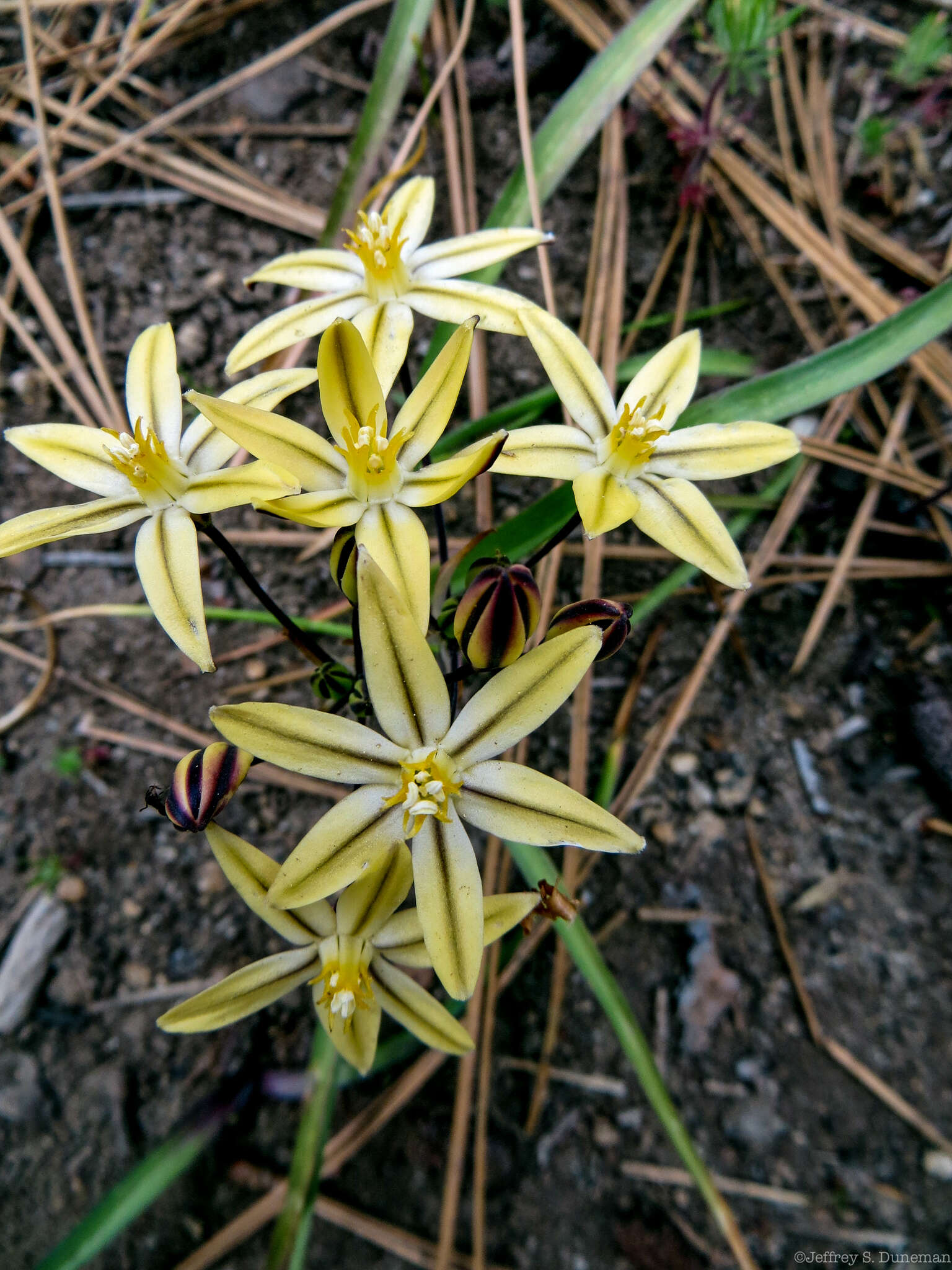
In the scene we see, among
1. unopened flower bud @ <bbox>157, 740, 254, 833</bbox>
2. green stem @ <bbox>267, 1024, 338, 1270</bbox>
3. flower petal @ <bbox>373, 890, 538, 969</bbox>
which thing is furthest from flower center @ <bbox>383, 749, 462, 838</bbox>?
green stem @ <bbox>267, 1024, 338, 1270</bbox>

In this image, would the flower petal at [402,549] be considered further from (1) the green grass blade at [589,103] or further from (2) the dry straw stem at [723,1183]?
Answer: (2) the dry straw stem at [723,1183]

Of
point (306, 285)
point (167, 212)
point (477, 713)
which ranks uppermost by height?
point (167, 212)

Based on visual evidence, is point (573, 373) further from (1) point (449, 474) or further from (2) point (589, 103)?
(2) point (589, 103)

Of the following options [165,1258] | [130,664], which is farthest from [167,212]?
[165,1258]

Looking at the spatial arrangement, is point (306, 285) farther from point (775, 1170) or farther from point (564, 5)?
point (775, 1170)

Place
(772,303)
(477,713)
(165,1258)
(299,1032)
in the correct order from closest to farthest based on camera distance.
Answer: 1. (477,713)
2. (165,1258)
3. (299,1032)
4. (772,303)

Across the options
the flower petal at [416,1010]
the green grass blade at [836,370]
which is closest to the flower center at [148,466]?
the flower petal at [416,1010]
